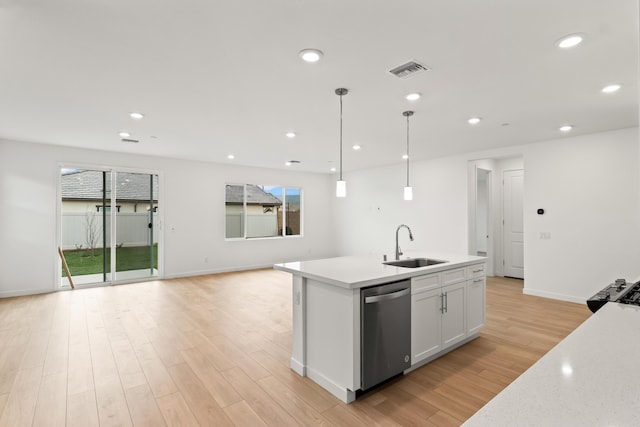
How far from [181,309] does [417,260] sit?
11.0 feet

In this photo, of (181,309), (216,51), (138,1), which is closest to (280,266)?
(216,51)

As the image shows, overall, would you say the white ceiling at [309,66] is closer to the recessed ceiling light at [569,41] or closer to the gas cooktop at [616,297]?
the recessed ceiling light at [569,41]

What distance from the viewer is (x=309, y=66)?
2.56 metres

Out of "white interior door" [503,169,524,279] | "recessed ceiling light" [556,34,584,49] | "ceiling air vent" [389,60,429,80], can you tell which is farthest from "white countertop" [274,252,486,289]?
"white interior door" [503,169,524,279]

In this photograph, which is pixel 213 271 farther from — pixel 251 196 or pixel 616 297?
pixel 616 297

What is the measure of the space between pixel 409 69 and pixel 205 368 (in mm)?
3123

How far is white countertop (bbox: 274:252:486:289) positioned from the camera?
2.34 metres

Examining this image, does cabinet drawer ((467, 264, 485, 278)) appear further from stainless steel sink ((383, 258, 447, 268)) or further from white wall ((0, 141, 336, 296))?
white wall ((0, 141, 336, 296))

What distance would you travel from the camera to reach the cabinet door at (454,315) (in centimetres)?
299

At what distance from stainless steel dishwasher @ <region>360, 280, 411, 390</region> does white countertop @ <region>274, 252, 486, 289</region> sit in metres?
0.08

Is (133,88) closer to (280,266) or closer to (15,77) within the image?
(15,77)

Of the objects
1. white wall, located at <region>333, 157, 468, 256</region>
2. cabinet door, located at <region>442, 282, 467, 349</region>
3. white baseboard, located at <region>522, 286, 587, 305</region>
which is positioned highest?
white wall, located at <region>333, 157, 468, 256</region>

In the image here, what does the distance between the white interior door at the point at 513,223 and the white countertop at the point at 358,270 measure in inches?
155

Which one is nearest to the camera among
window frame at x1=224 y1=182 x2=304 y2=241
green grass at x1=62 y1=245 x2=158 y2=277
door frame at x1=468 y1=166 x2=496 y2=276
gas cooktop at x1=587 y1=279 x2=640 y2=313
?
gas cooktop at x1=587 y1=279 x2=640 y2=313
